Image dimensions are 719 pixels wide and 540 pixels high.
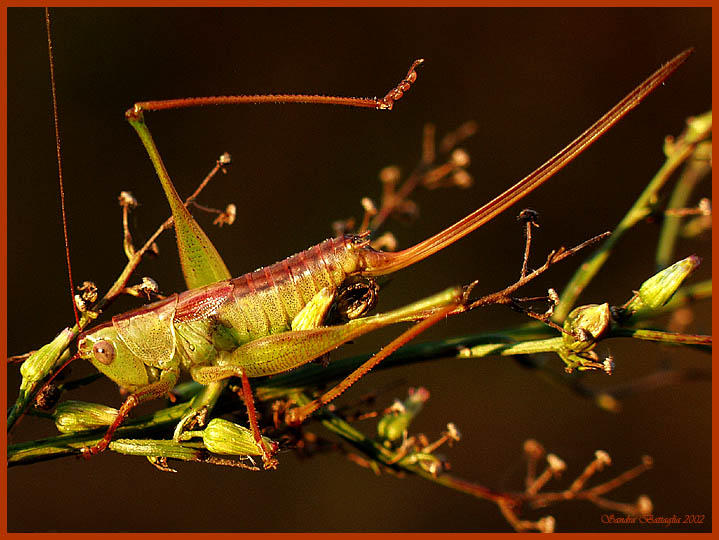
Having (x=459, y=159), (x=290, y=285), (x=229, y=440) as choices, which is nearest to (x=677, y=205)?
(x=459, y=159)

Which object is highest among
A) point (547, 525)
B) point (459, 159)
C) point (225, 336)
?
point (459, 159)

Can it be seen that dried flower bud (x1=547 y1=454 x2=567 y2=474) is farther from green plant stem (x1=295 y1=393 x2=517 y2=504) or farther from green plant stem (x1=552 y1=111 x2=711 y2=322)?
green plant stem (x1=552 y1=111 x2=711 y2=322)

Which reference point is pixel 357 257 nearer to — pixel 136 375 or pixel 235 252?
pixel 136 375

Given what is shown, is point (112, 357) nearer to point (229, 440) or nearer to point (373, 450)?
point (229, 440)

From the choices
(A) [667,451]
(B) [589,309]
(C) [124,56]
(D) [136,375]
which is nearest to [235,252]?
(C) [124,56]

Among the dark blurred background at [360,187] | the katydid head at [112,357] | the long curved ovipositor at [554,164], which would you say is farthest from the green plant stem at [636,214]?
the dark blurred background at [360,187]

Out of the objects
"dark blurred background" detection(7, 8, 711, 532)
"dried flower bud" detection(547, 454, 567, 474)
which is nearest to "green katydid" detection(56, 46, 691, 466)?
"dried flower bud" detection(547, 454, 567, 474)
